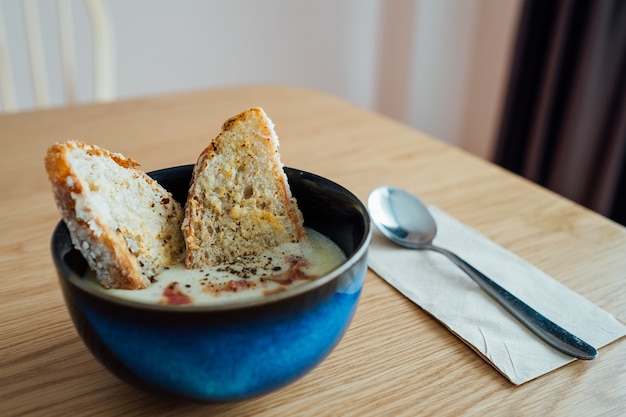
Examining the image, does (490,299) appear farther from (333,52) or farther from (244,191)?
(333,52)

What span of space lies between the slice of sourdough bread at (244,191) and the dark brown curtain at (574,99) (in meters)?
1.62

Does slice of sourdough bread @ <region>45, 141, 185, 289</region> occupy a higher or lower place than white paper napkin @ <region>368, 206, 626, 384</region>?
higher

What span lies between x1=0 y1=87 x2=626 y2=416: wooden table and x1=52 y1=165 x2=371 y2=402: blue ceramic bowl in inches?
2.3

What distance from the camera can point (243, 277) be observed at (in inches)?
19.4

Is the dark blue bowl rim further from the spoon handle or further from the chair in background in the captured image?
the chair in background

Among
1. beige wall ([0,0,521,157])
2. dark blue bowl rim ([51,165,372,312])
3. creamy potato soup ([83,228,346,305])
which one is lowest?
beige wall ([0,0,521,157])

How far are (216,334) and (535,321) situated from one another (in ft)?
1.09

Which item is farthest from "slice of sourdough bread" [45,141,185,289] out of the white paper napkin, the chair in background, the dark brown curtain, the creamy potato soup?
the dark brown curtain

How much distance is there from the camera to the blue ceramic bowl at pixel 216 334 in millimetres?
392

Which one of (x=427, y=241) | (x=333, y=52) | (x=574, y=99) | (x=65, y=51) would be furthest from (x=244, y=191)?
(x=333, y=52)

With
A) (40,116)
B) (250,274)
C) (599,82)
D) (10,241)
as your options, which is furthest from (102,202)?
(599,82)

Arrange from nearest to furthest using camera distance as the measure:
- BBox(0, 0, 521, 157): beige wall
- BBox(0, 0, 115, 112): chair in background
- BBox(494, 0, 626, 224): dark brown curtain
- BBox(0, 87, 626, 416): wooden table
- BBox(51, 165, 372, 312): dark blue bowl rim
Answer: BBox(51, 165, 372, 312): dark blue bowl rim < BBox(0, 87, 626, 416): wooden table < BBox(0, 0, 115, 112): chair in background < BBox(494, 0, 626, 224): dark brown curtain < BBox(0, 0, 521, 157): beige wall

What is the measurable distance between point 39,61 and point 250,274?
49.4 inches

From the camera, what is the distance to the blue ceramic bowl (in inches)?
15.4
